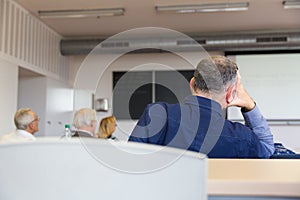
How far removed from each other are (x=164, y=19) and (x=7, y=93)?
108 inches

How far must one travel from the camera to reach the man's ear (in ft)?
4.98

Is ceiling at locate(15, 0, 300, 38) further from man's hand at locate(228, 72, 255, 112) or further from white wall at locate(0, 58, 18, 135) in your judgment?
man's hand at locate(228, 72, 255, 112)

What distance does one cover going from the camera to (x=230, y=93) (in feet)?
5.04

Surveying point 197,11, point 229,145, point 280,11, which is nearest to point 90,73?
point 197,11

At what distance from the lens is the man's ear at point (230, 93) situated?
1.52 metres

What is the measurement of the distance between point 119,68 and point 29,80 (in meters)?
1.82

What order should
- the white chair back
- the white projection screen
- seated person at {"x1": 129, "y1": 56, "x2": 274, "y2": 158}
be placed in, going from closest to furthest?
the white chair back
seated person at {"x1": 129, "y1": 56, "x2": 274, "y2": 158}
the white projection screen

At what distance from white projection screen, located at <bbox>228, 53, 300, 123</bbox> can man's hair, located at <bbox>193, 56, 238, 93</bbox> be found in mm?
5230

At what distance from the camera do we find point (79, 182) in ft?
1.58

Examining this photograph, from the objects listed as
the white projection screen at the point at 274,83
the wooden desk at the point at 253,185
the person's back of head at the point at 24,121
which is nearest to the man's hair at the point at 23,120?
the person's back of head at the point at 24,121

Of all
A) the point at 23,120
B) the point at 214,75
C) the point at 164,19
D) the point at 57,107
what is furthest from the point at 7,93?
the point at 214,75

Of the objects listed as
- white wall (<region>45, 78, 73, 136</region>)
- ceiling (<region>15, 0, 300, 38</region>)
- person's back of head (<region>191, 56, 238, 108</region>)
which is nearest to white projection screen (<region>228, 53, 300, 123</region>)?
ceiling (<region>15, 0, 300, 38</region>)

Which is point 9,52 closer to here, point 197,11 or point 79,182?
point 197,11

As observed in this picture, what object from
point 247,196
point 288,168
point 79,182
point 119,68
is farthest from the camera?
point 119,68
